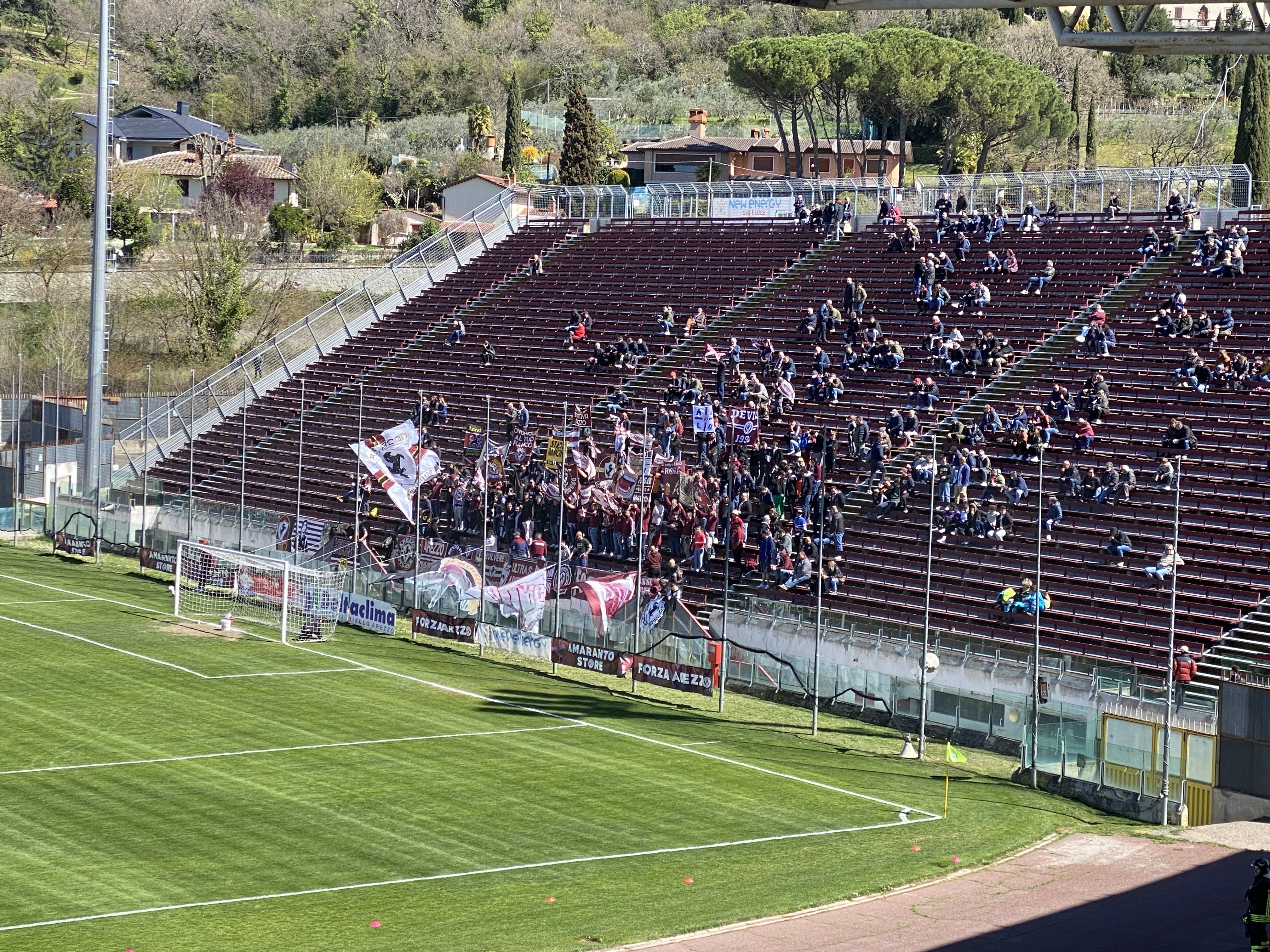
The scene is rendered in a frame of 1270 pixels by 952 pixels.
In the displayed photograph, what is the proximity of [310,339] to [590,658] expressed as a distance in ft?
97.2

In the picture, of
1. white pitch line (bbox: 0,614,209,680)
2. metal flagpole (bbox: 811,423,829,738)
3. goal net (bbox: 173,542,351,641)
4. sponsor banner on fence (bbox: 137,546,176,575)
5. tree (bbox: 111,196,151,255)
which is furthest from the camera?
tree (bbox: 111,196,151,255)

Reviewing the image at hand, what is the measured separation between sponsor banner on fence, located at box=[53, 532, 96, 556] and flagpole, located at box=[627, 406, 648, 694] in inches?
741

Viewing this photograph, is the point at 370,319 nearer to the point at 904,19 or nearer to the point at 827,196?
the point at 827,196

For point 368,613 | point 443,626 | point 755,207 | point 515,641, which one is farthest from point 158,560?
point 755,207

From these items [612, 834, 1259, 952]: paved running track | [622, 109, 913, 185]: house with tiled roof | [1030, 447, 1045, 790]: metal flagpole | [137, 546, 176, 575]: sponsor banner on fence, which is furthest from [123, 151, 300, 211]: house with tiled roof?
[612, 834, 1259, 952]: paved running track

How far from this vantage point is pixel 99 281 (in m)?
58.4

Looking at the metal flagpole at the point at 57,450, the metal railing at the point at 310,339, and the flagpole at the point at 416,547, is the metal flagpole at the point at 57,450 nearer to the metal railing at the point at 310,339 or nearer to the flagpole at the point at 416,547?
the metal railing at the point at 310,339

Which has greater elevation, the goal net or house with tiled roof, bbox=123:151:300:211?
house with tiled roof, bbox=123:151:300:211

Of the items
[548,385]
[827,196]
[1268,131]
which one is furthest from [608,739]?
[1268,131]

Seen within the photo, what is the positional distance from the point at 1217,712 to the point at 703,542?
51.5 ft

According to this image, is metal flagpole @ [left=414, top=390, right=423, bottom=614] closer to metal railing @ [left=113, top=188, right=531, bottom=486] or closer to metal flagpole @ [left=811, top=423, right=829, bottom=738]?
metal flagpole @ [left=811, top=423, right=829, bottom=738]

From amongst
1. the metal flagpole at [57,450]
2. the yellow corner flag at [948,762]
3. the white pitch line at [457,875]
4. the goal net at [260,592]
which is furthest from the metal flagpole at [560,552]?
the metal flagpole at [57,450]

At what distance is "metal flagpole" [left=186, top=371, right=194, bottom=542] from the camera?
51.2 meters

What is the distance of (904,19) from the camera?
148m
